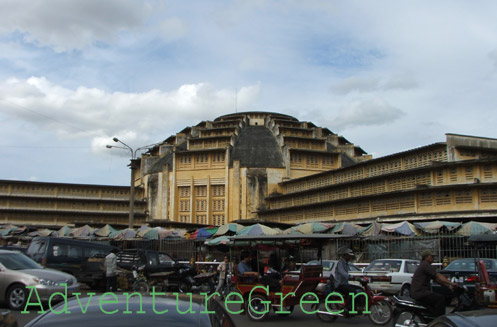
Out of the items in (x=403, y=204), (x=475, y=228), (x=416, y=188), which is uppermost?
(x=416, y=188)

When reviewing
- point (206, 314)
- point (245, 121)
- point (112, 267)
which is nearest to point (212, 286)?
point (112, 267)

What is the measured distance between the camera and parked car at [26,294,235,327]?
11.2 ft

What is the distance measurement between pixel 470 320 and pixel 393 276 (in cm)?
1308

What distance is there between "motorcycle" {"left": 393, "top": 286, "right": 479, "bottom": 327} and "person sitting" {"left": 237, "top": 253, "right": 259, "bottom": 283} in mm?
3716

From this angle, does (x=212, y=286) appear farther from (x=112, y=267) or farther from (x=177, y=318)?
(x=177, y=318)

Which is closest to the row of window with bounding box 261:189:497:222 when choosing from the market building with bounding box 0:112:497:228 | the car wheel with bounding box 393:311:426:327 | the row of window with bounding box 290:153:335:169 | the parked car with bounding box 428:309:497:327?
the market building with bounding box 0:112:497:228

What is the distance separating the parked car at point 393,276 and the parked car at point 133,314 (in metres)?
13.9

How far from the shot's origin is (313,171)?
59906mm

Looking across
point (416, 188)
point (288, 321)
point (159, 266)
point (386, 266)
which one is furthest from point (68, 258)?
point (416, 188)

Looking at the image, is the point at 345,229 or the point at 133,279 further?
the point at 345,229

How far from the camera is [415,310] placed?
873cm

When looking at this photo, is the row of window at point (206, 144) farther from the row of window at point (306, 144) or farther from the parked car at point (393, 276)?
the parked car at point (393, 276)

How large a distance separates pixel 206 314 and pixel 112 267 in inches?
536

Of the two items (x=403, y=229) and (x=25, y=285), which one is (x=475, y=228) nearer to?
(x=403, y=229)
